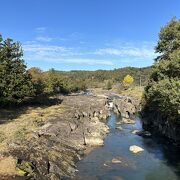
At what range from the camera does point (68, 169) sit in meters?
38.2

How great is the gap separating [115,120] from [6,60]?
35.2 metres

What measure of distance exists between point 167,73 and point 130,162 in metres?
17.9

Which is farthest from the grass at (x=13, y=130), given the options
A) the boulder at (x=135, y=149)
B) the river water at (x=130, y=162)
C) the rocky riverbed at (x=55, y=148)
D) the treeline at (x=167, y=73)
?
the treeline at (x=167, y=73)

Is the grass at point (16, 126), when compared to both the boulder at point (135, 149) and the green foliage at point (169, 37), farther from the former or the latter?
the green foliage at point (169, 37)

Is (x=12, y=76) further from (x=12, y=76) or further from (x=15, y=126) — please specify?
(x=15, y=126)

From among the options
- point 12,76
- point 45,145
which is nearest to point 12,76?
point 12,76

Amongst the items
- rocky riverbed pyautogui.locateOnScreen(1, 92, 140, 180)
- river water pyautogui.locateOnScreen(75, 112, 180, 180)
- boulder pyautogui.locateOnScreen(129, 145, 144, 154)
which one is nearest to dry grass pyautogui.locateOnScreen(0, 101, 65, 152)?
rocky riverbed pyautogui.locateOnScreen(1, 92, 140, 180)

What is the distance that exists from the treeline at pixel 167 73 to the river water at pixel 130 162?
620 cm

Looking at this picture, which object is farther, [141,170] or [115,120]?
[115,120]

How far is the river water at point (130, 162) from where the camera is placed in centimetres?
3756

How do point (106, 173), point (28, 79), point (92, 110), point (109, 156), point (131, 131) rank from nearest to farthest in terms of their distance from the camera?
point (106, 173)
point (109, 156)
point (131, 131)
point (28, 79)
point (92, 110)

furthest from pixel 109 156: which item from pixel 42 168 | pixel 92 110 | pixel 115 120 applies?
pixel 92 110

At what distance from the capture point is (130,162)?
43.0 metres

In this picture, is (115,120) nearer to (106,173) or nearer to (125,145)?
(125,145)
